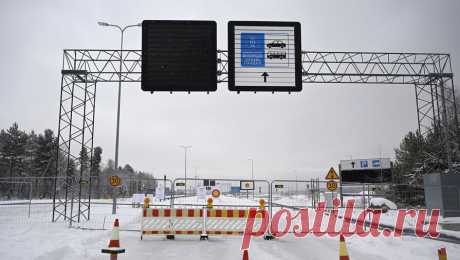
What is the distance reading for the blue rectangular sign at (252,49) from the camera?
16.5 m

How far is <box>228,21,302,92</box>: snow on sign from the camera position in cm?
1639

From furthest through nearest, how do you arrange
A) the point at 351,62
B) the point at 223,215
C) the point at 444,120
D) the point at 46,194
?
the point at 46,194
the point at 444,120
the point at 351,62
the point at 223,215

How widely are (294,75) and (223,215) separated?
6.34m

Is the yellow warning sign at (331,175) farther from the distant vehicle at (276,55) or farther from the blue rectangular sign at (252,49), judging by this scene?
the blue rectangular sign at (252,49)

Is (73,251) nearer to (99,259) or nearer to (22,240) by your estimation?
(99,259)

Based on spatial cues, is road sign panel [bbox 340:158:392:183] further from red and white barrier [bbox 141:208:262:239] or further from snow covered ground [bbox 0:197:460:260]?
red and white barrier [bbox 141:208:262:239]

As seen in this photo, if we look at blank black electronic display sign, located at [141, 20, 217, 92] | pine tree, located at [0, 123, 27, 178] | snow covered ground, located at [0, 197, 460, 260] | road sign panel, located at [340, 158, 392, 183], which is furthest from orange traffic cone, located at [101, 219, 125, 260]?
pine tree, located at [0, 123, 27, 178]

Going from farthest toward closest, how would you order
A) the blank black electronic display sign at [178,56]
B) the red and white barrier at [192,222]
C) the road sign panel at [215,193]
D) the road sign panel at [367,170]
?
the road sign panel at [367,170]
the road sign panel at [215,193]
the blank black electronic display sign at [178,56]
the red and white barrier at [192,222]

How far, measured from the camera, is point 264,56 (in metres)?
16.6

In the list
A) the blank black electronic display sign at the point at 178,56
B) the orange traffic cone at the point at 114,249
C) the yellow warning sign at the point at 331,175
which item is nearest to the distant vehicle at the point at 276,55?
the blank black electronic display sign at the point at 178,56

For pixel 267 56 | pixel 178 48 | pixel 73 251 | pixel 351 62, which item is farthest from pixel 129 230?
pixel 351 62

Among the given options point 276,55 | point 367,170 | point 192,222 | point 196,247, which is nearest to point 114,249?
point 196,247

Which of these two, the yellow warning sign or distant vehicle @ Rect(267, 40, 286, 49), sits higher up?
distant vehicle @ Rect(267, 40, 286, 49)

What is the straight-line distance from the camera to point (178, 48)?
53.7ft
